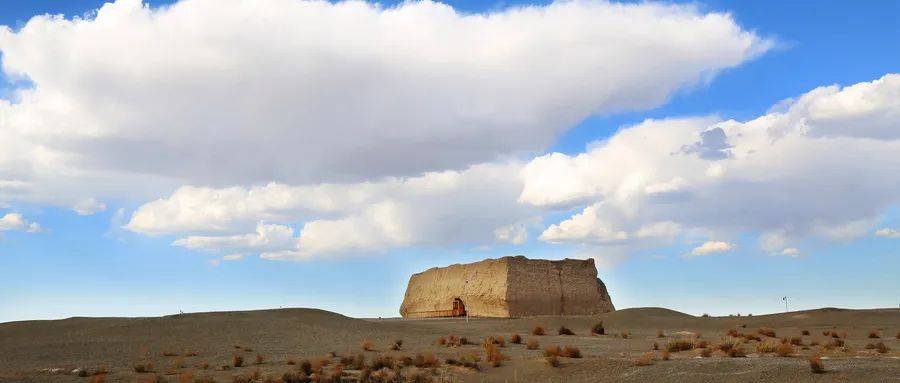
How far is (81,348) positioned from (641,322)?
1145 inches

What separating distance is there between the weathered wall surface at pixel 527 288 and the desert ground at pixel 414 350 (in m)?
7.00

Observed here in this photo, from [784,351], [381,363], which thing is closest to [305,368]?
[381,363]

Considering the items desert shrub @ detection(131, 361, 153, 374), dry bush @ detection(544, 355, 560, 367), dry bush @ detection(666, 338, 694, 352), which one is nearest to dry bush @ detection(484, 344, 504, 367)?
dry bush @ detection(544, 355, 560, 367)

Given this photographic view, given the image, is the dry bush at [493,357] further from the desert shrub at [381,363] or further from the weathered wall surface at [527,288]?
the weathered wall surface at [527,288]

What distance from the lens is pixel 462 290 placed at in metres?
54.5

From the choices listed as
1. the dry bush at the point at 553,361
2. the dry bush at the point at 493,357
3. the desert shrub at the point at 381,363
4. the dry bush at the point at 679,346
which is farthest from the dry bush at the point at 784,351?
the desert shrub at the point at 381,363

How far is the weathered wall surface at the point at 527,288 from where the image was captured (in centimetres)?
5016

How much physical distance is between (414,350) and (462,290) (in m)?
28.5

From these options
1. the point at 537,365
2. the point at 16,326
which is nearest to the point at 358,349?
the point at 537,365

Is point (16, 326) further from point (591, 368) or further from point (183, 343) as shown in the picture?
point (591, 368)

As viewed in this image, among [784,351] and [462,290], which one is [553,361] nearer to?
[784,351]

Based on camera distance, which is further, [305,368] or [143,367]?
[143,367]

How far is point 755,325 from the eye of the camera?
42312mm

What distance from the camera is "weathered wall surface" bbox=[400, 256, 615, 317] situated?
1975 inches
